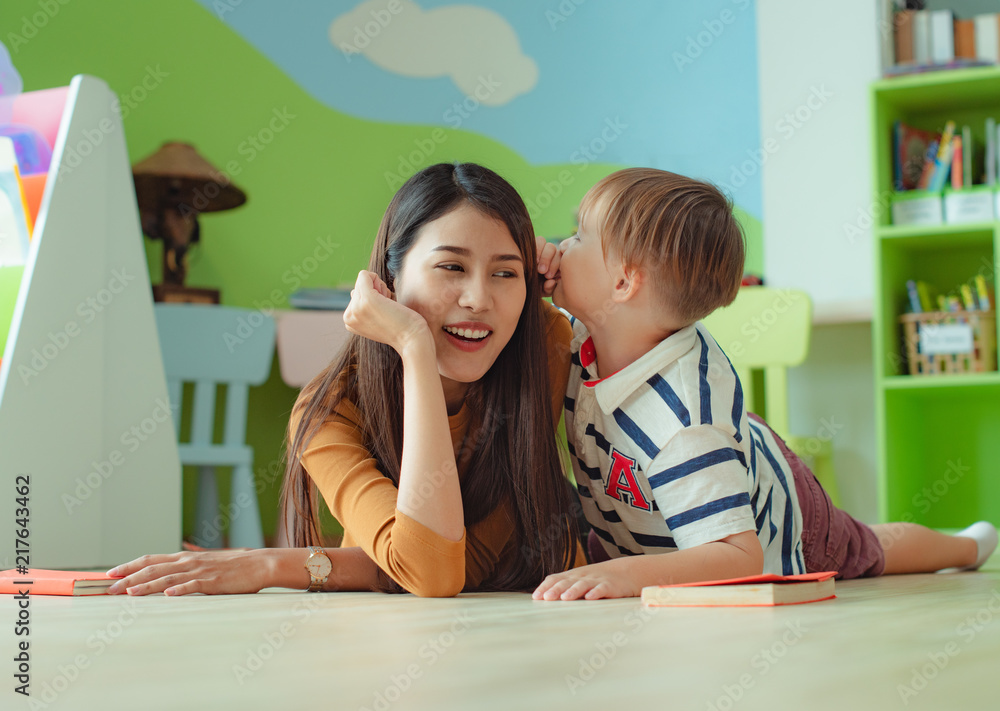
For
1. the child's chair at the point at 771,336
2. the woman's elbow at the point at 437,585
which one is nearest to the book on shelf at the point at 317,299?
the child's chair at the point at 771,336

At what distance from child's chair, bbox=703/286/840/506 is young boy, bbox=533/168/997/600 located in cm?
124

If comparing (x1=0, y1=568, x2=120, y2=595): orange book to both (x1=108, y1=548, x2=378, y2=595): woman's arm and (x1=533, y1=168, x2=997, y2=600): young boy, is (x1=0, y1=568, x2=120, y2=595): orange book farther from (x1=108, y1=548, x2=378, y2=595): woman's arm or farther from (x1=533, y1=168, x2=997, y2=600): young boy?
(x1=533, y1=168, x2=997, y2=600): young boy

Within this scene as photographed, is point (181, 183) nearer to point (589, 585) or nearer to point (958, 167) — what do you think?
point (589, 585)

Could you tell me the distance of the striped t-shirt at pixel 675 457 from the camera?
0.96m

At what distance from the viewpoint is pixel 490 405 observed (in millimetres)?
1128

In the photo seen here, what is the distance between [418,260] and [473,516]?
0.31 meters

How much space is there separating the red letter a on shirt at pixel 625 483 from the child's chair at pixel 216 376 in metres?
1.51

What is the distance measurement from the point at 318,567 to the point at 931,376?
2.07 m

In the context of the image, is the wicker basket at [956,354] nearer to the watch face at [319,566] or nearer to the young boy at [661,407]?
the young boy at [661,407]

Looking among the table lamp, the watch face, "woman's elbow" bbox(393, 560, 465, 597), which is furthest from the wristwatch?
the table lamp

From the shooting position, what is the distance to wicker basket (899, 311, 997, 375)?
2.57 metres

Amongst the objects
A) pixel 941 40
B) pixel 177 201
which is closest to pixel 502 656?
pixel 177 201

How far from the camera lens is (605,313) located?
3.70 ft

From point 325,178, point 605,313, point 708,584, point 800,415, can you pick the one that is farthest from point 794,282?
point 708,584
